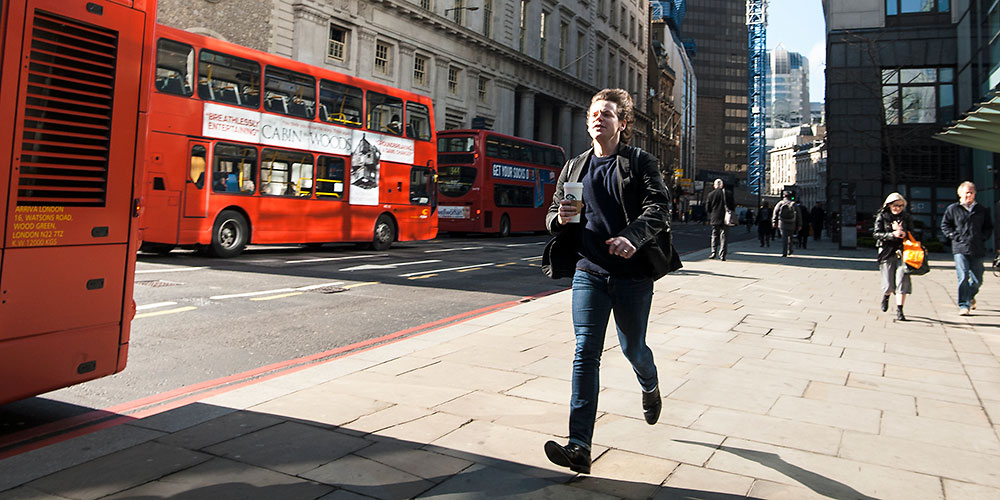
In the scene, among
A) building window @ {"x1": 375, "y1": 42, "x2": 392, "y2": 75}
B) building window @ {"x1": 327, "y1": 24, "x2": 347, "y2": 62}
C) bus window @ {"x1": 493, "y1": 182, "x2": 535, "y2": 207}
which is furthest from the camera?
building window @ {"x1": 375, "y1": 42, "x2": 392, "y2": 75}

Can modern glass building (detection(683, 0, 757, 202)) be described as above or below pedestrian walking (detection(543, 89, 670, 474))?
above

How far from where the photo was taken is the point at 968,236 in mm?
9031

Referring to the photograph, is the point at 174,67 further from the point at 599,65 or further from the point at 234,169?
the point at 599,65

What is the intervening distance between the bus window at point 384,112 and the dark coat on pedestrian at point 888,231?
40.2 ft

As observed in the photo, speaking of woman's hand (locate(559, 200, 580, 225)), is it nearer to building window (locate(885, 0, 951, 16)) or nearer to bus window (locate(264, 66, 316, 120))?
bus window (locate(264, 66, 316, 120))

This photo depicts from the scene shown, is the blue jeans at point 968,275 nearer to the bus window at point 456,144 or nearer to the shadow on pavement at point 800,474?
the shadow on pavement at point 800,474

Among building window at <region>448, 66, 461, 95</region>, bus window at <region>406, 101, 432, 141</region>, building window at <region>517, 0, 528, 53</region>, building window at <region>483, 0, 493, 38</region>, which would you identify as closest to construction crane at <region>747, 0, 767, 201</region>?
building window at <region>517, 0, 528, 53</region>

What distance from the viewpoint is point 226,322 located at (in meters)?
7.30

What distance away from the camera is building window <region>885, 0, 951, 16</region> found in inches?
1126

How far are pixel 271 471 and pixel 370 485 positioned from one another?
51 centimetres

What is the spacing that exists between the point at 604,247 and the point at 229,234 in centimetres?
1253

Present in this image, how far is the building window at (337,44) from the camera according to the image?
27.7 metres

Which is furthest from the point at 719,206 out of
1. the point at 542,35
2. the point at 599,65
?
the point at 599,65

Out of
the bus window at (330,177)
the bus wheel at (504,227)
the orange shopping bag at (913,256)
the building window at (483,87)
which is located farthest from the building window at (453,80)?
the orange shopping bag at (913,256)
